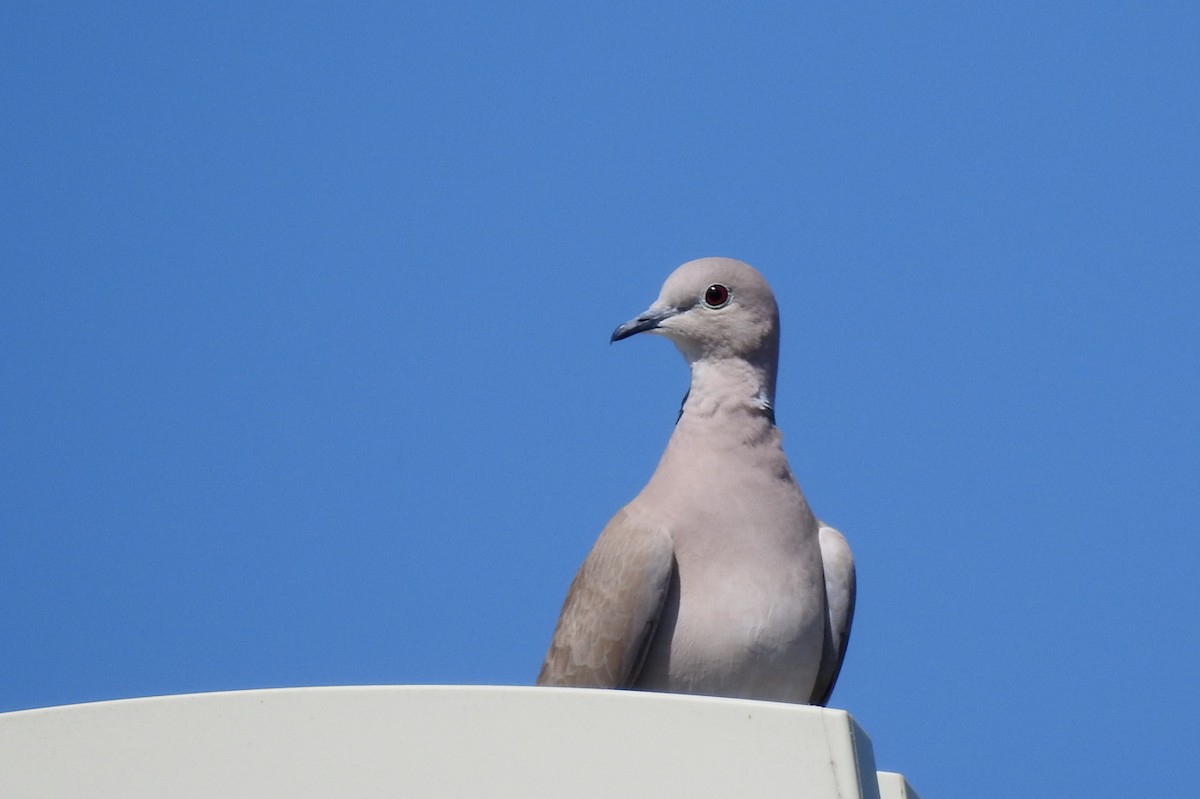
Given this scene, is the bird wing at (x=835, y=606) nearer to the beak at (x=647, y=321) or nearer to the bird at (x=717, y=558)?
the bird at (x=717, y=558)

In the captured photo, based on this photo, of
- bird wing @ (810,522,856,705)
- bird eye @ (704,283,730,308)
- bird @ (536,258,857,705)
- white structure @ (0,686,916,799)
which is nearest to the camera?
white structure @ (0,686,916,799)

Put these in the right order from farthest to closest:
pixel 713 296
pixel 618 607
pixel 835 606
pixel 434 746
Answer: pixel 713 296 → pixel 835 606 → pixel 618 607 → pixel 434 746

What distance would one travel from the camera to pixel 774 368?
490 cm

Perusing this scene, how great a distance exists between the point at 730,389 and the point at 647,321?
32 cm

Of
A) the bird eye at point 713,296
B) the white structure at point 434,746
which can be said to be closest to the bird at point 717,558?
the bird eye at point 713,296

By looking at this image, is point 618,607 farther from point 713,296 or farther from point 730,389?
point 713,296

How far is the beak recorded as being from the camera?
4875 millimetres

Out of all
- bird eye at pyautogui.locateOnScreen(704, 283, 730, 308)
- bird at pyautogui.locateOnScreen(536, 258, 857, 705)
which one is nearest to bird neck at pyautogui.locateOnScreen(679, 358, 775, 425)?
bird at pyautogui.locateOnScreen(536, 258, 857, 705)

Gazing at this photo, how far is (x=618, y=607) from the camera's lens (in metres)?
4.50

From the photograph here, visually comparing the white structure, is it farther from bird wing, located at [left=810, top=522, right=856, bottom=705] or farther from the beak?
the beak

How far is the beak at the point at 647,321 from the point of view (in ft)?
16.0

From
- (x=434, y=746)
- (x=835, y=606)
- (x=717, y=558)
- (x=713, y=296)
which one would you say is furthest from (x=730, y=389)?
(x=434, y=746)

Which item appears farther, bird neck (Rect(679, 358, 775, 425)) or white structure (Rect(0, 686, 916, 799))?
bird neck (Rect(679, 358, 775, 425))

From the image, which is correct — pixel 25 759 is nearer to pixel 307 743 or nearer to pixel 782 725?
pixel 307 743
